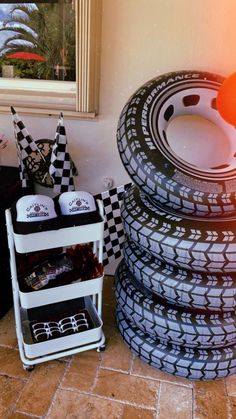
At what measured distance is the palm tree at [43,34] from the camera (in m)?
1.78

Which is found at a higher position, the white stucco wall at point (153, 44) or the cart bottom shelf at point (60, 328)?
the white stucco wall at point (153, 44)

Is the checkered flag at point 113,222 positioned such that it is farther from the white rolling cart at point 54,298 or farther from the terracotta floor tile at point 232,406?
the terracotta floor tile at point 232,406

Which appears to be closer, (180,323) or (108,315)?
(180,323)

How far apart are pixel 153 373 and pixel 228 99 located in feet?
4.07

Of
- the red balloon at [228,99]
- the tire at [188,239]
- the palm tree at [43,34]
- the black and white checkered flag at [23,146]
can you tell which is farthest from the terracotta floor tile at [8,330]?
the red balloon at [228,99]

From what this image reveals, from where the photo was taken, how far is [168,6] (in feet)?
5.36

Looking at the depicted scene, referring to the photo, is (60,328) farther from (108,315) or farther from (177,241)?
A: (177,241)

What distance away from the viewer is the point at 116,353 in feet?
5.50

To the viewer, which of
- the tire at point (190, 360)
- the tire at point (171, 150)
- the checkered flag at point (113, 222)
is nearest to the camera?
the tire at point (171, 150)

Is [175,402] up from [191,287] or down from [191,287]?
down

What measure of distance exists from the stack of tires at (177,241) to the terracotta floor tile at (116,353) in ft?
0.22

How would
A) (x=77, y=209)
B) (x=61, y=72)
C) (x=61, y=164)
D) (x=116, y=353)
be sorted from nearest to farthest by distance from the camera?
(x=77, y=209) → (x=116, y=353) → (x=61, y=164) → (x=61, y=72)

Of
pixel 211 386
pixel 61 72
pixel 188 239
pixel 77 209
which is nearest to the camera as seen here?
pixel 188 239

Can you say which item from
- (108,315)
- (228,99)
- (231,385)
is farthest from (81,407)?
(228,99)
